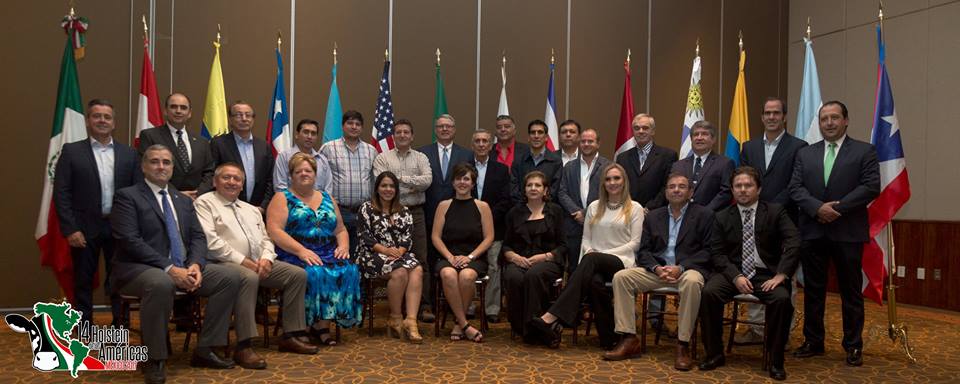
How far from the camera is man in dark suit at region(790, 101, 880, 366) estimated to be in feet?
14.7

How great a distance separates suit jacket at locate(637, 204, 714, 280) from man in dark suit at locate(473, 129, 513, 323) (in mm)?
Result: 1262

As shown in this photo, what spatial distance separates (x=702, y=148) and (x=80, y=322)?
13.6ft

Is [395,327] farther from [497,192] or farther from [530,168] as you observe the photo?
[530,168]

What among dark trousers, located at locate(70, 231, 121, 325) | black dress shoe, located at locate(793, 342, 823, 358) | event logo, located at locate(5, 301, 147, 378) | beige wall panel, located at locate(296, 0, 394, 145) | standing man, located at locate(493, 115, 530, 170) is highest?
beige wall panel, located at locate(296, 0, 394, 145)

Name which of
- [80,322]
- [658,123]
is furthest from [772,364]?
[658,123]

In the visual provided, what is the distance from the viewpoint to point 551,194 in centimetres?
577

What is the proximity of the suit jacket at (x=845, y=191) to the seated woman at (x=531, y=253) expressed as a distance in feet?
5.14

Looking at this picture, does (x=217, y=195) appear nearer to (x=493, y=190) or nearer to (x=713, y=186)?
(x=493, y=190)

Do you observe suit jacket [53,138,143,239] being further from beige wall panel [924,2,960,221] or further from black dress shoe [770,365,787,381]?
beige wall panel [924,2,960,221]

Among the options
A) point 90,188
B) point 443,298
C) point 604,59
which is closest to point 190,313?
point 90,188

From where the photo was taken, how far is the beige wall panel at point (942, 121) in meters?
7.00

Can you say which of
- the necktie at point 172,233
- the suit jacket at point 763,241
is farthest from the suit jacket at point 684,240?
the necktie at point 172,233

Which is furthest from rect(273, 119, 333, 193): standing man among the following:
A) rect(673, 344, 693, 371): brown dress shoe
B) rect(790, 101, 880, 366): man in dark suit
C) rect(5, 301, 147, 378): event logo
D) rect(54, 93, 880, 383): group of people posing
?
rect(790, 101, 880, 366): man in dark suit

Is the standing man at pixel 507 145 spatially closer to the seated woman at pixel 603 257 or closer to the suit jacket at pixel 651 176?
the suit jacket at pixel 651 176
